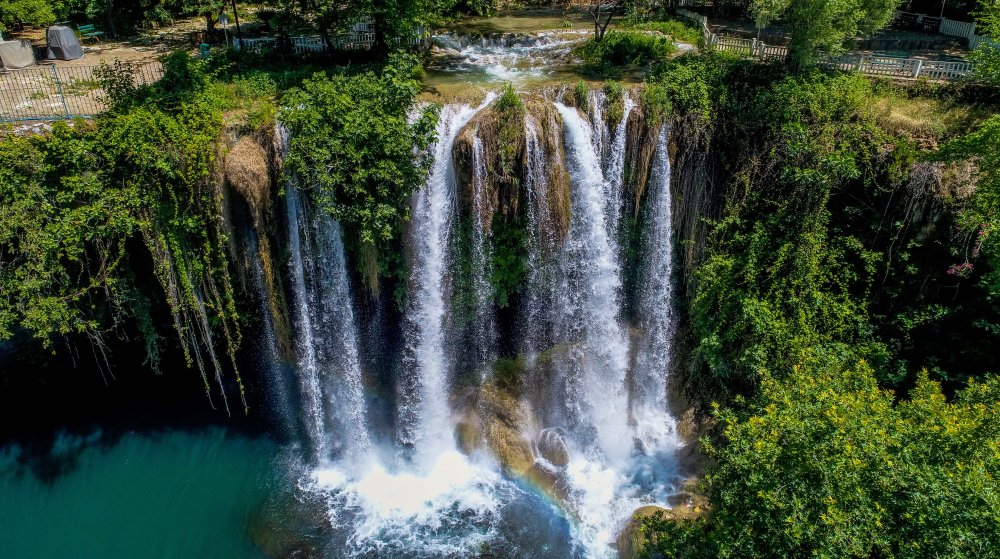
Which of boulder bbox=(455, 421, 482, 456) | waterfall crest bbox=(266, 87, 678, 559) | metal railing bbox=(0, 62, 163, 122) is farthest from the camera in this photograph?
boulder bbox=(455, 421, 482, 456)

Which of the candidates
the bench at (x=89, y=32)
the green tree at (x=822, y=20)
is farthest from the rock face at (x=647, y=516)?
the bench at (x=89, y=32)

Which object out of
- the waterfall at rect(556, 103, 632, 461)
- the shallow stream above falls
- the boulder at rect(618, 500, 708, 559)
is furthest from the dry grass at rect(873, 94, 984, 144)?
the boulder at rect(618, 500, 708, 559)

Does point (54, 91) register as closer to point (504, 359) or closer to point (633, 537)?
point (504, 359)

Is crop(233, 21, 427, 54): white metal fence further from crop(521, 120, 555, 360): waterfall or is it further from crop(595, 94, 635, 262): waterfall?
crop(595, 94, 635, 262): waterfall

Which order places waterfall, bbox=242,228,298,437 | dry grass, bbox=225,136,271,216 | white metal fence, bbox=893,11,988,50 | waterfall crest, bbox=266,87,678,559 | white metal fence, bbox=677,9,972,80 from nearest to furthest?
dry grass, bbox=225,136,271,216 < waterfall crest, bbox=266,87,678,559 < waterfall, bbox=242,228,298,437 < white metal fence, bbox=677,9,972,80 < white metal fence, bbox=893,11,988,50

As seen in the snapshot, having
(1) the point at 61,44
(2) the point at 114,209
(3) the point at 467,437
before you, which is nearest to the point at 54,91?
(1) the point at 61,44

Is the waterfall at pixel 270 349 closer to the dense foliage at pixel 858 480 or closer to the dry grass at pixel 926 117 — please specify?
the dense foliage at pixel 858 480

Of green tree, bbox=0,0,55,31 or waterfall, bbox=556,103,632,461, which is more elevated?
green tree, bbox=0,0,55,31
